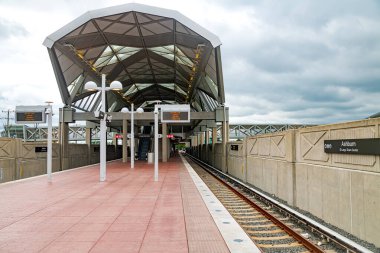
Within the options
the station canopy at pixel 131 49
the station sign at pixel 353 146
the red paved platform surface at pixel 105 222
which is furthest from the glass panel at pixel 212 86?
the station sign at pixel 353 146

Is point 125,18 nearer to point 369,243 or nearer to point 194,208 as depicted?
point 194,208

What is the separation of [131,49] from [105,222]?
3039 centimetres

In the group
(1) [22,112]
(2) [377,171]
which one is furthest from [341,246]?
(1) [22,112]

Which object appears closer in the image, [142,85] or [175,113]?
[175,113]

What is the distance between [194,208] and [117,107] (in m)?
51.1

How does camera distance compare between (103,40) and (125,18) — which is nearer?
(125,18)

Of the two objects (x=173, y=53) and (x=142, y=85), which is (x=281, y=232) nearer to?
(x=173, y=53)

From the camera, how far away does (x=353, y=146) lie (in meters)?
9.23

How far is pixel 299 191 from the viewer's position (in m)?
13.3

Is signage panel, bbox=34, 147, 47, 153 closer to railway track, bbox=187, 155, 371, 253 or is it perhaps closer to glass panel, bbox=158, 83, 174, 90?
railway track, bbox=187, 155, 371, 253

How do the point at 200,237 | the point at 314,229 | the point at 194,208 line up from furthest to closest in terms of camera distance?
1. the point at 194,208
2. the point at 314,229
3. the point at 200,237

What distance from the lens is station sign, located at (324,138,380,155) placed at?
8.25 m

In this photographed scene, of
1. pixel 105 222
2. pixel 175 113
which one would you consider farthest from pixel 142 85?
pixel 105 222

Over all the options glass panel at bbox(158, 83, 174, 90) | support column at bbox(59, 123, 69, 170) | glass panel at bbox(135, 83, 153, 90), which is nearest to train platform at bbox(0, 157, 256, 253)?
support column at bbox(59, 123, 69, 170)
